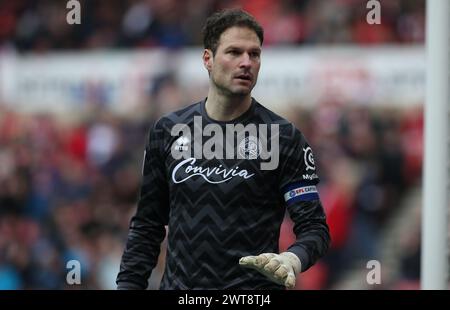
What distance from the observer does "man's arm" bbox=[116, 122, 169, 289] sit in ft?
16.2

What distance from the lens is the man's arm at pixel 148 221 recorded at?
16.2 ft

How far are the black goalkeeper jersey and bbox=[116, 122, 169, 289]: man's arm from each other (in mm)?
44

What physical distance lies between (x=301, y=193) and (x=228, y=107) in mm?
515

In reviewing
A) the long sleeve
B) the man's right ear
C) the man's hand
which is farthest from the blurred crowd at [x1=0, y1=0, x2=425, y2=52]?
the man's hand

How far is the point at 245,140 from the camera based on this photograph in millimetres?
4809

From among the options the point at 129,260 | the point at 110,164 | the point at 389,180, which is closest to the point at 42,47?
the point at 110,164

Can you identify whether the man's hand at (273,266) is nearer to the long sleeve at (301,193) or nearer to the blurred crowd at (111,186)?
the long sleeve at (301,193)

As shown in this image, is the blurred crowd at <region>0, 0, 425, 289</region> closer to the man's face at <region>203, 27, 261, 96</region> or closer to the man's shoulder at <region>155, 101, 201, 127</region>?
the man's shoulder at <region>155, 101, 201, 127</region>

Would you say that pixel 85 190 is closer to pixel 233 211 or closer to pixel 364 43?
pixel 364 43

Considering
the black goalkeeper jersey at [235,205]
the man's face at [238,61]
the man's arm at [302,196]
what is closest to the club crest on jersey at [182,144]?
the black goalkeeper jersey at [235,205]

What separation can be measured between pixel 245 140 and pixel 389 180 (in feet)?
20.5

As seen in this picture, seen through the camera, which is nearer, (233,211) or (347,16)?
(233,211)

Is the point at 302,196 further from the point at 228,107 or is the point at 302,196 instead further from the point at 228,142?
the point at 228,107

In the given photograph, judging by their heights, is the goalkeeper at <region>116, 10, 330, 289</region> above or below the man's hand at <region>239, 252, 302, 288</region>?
above
